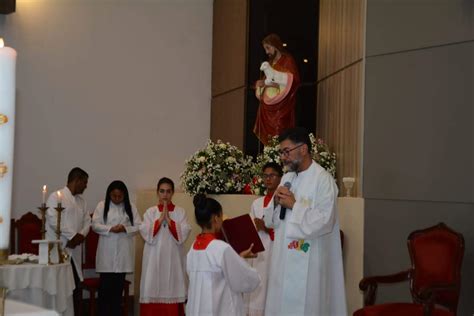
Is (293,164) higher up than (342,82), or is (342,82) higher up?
(342,82)

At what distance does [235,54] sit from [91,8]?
7.10 feet

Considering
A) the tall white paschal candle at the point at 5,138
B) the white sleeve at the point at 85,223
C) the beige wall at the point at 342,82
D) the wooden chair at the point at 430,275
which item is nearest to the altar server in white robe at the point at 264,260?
the beige wall at the point at 342,82

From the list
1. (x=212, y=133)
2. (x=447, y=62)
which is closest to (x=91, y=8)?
(x=212, y=133)

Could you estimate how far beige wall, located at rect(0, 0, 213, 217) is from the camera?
9211 mm

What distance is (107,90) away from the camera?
9883 mm

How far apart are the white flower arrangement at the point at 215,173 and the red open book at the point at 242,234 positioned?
333cm

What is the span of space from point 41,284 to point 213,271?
6.63 ft

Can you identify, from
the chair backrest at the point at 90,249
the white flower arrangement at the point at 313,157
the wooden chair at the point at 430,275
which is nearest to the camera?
the wooden chair at the point at 430,275

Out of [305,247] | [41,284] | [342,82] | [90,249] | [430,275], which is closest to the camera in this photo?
[305,247]

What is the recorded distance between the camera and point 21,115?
30.0 feet

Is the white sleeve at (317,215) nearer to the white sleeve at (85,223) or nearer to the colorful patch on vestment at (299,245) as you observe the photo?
the colorful patch on vestment at (299,245)

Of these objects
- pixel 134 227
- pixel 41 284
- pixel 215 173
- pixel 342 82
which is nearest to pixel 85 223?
pixel 134 227

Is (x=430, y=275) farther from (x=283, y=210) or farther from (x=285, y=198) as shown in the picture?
(x=285, y=198)

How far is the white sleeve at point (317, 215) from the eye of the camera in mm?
4309
